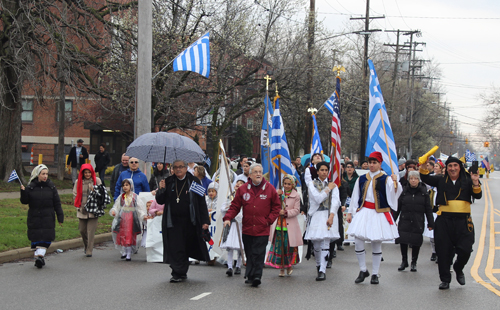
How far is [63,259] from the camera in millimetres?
10805

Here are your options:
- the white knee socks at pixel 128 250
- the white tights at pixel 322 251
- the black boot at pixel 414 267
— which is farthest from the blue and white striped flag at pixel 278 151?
the white knee socks at pixel 128 250

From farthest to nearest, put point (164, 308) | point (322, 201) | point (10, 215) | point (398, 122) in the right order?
point (398, 122) → point (10, 215) → point (322, 201) → point (164, 308)

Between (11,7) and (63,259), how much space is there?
1243 centimetres

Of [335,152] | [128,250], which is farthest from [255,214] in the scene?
[128,250]

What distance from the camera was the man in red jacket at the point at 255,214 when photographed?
8602mm

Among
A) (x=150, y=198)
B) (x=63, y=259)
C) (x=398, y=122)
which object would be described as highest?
(x=398, y=122)

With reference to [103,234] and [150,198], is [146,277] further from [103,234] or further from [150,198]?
[103,234]

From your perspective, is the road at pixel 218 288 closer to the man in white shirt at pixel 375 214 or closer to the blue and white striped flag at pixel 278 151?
the man in white shirt at pixel 375 214

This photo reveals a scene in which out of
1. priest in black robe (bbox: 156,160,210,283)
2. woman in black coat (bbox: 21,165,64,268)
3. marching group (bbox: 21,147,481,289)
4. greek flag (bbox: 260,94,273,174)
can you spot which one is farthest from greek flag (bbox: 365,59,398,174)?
woman in black coat (bbox: 21,165,64,268)

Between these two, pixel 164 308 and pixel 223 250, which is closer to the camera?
pixel 164 308

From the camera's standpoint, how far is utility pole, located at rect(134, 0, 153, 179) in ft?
50.6

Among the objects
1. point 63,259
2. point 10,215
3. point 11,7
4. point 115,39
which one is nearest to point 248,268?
point 63,259

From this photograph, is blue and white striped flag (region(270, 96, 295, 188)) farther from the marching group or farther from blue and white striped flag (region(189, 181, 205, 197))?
blue and white striped flag (region(189, 181, 205, 197))

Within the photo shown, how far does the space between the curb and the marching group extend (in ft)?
2.59
